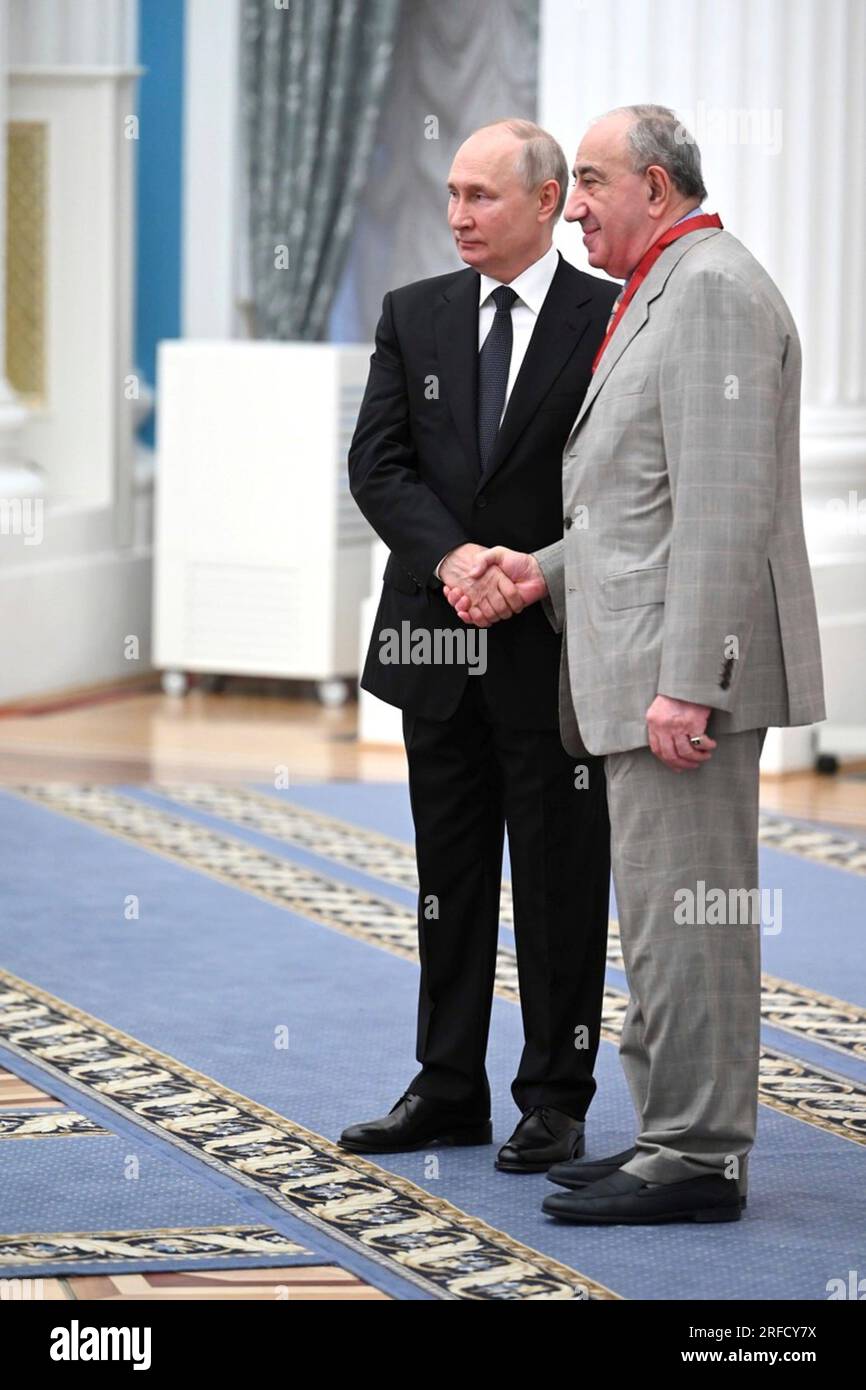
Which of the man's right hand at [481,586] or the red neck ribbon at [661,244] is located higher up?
the red neck ribbon at [661,244]

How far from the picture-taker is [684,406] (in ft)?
10.6

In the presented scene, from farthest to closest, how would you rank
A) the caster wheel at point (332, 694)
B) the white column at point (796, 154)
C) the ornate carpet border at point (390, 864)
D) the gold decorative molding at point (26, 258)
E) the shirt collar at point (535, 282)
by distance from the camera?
1. the gold decorative molding at point (26, 258)
2. the caster wheel at point (332, 694)
3. the white column at point (796, 154)
4. the ornate carpet border at point (390, 864)
5. the shirt collar at point (535, 282)

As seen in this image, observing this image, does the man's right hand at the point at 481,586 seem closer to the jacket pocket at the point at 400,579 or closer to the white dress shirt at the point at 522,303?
the jacket pocket at the point at 400,579

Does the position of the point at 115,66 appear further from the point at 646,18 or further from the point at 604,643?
the point at 604,643

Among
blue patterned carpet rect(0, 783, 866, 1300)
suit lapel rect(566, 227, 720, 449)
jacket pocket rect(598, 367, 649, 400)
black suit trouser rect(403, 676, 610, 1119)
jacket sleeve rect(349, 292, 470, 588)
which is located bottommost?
blue patterned carpet rect(0, 783, 866, 1300)

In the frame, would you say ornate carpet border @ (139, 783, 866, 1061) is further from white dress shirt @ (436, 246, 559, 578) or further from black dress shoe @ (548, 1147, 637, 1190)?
white dress shirt @ (436, 246, 559, 578)

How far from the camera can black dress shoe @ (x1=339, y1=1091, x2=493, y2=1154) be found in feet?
12.5

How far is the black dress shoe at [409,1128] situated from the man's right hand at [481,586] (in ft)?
2.60

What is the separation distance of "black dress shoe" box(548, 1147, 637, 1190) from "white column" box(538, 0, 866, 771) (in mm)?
3980

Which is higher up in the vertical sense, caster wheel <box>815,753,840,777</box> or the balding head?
the balding head

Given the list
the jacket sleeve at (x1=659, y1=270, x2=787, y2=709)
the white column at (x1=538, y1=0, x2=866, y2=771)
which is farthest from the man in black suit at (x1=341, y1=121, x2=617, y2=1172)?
the white column at (x1=538, y1=0, x2=866, y2=771)

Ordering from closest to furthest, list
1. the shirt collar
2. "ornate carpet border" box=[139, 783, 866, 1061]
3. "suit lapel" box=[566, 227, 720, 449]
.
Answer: "suit lapel" box=[566, 227, 720, 449] → the shirt collar → "ornate carpet border" box=[139, 783, 866, 1061]

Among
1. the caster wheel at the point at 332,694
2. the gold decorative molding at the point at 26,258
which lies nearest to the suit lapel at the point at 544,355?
the caster wheel at the point at 332,694

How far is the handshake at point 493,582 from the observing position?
11.7 ft
